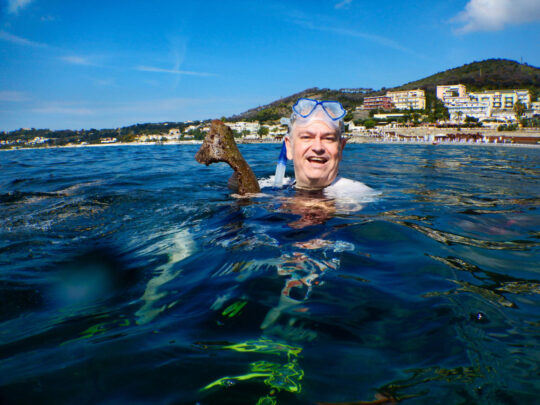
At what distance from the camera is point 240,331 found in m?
1.46

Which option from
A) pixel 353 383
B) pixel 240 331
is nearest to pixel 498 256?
pixel 353 383

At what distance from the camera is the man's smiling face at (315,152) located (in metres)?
4.16

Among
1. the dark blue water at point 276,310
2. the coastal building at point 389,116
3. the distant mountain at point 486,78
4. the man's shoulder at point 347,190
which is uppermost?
the distant mountain at point 486,78

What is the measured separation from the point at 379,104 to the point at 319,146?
528 feet

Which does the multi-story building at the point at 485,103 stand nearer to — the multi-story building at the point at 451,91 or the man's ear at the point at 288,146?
the multi-story building at the point at 451,91

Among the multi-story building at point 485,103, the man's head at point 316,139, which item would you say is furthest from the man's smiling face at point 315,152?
the multi-story building at point 485,103

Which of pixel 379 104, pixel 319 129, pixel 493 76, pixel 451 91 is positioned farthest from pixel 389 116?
pixel 319 129

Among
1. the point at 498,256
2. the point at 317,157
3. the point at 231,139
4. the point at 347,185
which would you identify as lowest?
the point at 498,256

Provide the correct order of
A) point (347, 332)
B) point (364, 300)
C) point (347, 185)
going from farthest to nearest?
point (347, 185) < point (364, 300) < point (347, 332)

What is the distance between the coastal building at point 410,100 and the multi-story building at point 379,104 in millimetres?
2758

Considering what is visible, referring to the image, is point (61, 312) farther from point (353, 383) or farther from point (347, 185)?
point (347, 185)

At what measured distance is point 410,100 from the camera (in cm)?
14362

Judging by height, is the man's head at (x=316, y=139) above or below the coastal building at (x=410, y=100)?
below

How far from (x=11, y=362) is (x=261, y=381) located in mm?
1097
